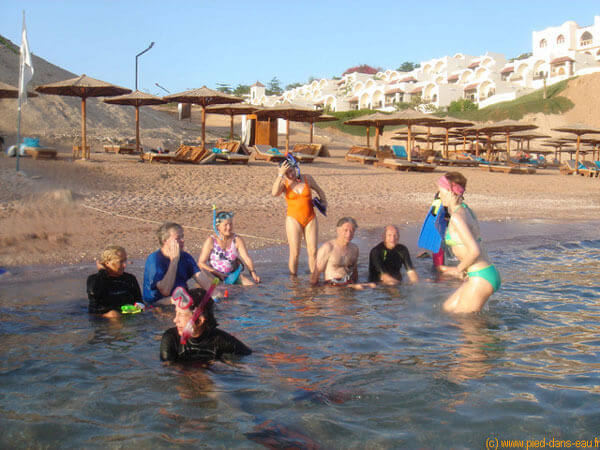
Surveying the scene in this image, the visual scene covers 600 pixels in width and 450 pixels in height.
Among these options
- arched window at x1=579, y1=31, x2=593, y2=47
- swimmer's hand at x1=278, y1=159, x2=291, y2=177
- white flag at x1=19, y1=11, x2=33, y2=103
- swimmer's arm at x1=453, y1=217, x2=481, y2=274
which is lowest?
swimmer's arm at x1=453, y1=217, x2=481, y2=274

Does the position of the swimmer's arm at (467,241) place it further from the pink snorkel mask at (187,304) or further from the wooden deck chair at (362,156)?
the wooden deck chair at (362,156)

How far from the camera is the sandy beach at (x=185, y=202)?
799cm

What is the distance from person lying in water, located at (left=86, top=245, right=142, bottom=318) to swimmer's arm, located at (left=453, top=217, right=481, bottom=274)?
2880 millimetres

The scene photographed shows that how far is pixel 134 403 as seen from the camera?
3.24 m

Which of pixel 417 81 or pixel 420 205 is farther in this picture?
pixel 417 81

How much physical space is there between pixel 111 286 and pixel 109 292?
0.18ft

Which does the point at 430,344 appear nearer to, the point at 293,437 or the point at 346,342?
the point at 346,342

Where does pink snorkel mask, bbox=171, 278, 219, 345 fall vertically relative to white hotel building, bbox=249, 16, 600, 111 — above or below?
below

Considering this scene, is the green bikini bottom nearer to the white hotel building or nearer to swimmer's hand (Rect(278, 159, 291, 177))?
swimmer's hand (Rect(278, 159, 291, 177))

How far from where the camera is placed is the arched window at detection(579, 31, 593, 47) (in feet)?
203

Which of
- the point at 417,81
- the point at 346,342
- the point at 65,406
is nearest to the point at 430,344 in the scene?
the point at 346,342

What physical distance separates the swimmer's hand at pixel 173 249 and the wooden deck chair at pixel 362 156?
1789 centimetres

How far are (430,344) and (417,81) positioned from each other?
226ft

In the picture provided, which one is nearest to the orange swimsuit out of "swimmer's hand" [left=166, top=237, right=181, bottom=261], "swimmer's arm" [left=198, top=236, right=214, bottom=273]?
"swimmer's arm" [left=198, top=236, right=214, bottom=273]
